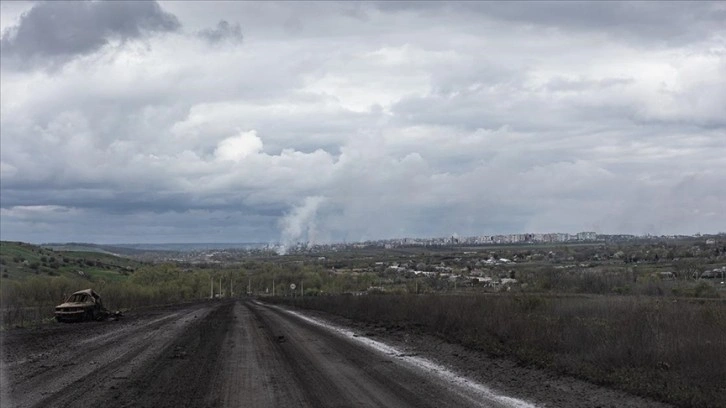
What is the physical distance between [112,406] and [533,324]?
42.1ft

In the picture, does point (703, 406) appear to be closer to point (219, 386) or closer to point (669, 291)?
point (219, 386)

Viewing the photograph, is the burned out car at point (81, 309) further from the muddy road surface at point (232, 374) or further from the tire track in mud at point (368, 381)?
the tire track in mud at point (368, 381)

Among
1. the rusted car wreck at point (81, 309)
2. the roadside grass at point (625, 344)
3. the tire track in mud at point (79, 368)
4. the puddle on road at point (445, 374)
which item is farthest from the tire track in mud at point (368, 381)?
the rusted car wreck at point (81, 309)

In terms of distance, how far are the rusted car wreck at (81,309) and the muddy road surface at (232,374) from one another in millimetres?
13188

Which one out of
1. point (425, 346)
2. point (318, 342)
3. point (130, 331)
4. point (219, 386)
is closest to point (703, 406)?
point (219, 386)

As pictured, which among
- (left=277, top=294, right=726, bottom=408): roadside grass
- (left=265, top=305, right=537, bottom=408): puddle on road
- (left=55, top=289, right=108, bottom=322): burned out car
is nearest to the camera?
(left=265, top=305, right=537, bottom=408): puddle on road

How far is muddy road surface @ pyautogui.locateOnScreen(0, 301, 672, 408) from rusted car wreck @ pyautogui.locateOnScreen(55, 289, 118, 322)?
13188 millimetres

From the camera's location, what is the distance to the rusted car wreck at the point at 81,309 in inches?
1610

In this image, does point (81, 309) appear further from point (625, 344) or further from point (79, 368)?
point (625, 344)

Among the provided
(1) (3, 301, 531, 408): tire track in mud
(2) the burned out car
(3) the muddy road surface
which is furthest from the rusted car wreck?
(1) (3, 301, 531, 408): tire track in mud

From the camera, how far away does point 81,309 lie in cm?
4109

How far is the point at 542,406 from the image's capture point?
12.3m

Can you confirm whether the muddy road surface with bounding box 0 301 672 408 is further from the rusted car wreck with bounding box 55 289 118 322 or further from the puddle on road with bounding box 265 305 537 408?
the rusted car wreck with bounding box 55 289 118 322

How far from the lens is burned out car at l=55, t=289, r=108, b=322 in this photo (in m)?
40.9
